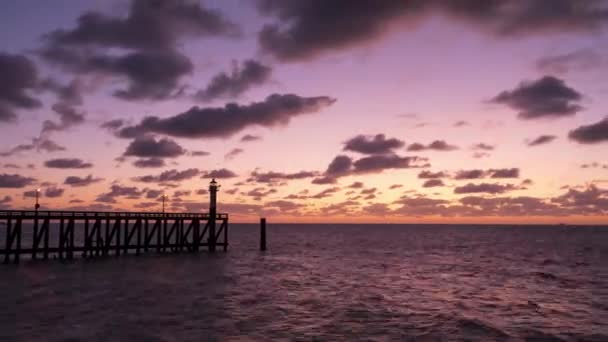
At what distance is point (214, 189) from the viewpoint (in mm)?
54688

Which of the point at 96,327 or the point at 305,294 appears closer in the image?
the point at 96,327

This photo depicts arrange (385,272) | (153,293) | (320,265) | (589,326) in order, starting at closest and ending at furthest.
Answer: (589,326) → (153,293) → (385,272) → (320,265)

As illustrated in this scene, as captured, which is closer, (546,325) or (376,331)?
(376,331)

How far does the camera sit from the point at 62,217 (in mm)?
41438

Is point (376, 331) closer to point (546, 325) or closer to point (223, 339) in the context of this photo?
point (223, 339)

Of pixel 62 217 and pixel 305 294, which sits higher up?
pixel 62 217

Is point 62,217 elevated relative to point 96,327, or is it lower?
elevated

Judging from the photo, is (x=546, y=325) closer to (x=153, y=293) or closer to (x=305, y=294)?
(x=305, y=294)

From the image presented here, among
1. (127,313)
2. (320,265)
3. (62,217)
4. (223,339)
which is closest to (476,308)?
(223,339)

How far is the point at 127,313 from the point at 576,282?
32.9 m

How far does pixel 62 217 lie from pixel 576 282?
40.9 m

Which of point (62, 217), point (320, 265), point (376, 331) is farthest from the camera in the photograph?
point (320, 265)

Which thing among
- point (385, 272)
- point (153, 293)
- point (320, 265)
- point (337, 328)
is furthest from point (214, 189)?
point (337, 328)

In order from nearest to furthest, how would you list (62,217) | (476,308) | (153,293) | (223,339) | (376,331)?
(223,339) → (376,331) → (476,308) → (153,293) → (62,217)
